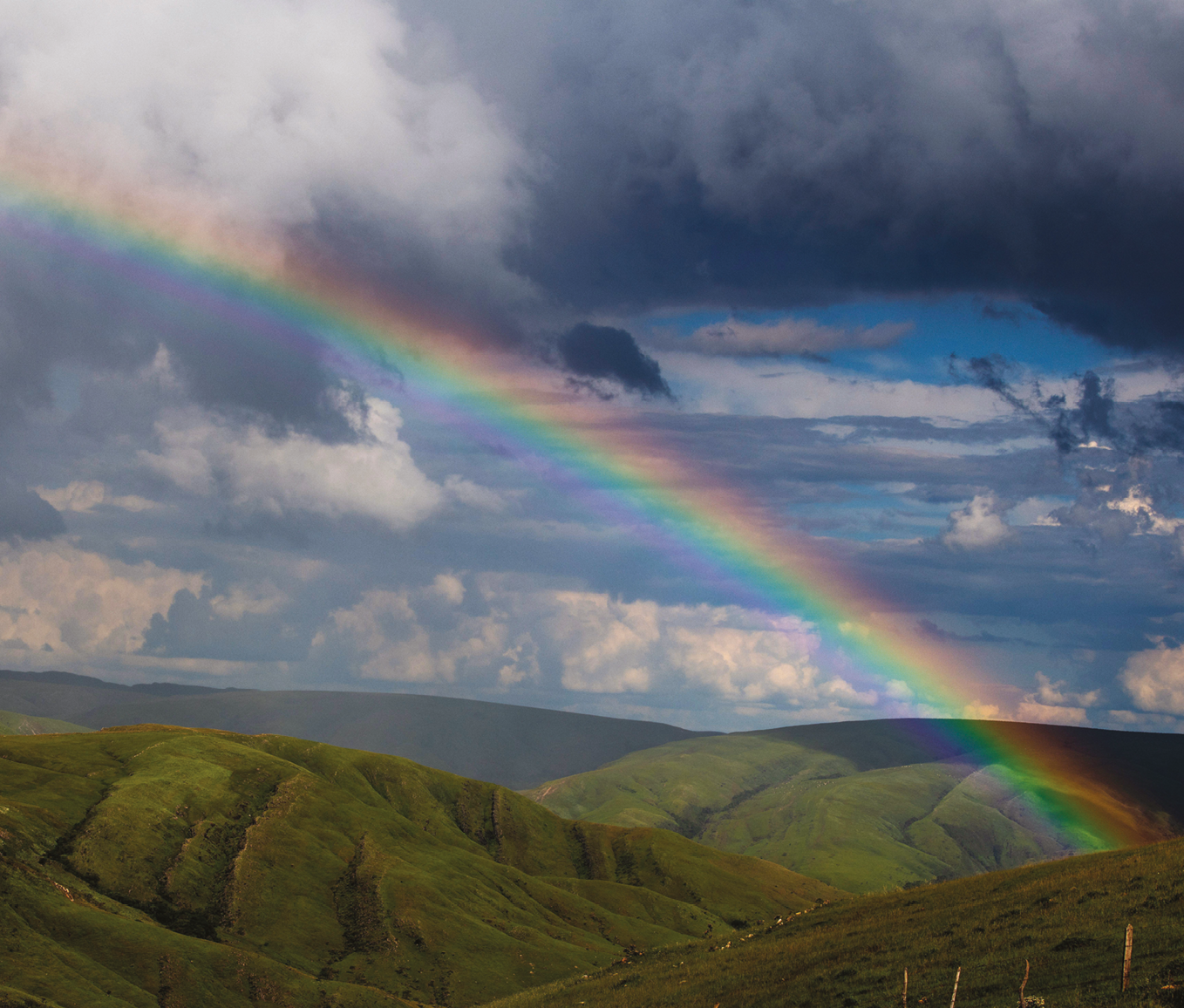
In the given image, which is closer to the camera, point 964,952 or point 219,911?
point 964,952

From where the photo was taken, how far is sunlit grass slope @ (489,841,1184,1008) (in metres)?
41.9

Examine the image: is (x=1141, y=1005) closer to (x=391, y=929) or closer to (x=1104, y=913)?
(x=1104, y=913)

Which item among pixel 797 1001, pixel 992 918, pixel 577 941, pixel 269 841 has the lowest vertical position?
pixel 577 941

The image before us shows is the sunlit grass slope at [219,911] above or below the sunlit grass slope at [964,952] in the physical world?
below

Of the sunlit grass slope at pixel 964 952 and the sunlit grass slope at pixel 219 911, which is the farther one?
the sunlit grass slope at pixel 219 911

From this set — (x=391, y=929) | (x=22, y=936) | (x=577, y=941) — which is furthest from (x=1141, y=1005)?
(x=577, y=941)

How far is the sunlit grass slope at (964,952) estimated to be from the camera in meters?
41.9

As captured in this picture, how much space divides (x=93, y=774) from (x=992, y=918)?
19065 cm

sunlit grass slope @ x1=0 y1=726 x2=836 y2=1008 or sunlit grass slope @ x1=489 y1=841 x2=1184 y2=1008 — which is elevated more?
sunlit grass slope @ x1=489 y1=841 x2=1184 y2=1008

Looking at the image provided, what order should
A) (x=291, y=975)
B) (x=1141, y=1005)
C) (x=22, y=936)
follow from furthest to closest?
(x=291, y=975) < (x=22, y=936) < (x=1141, y=1005)

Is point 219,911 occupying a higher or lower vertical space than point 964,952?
lower

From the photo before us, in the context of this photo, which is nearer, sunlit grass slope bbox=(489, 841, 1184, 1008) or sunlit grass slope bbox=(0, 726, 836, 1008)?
sunlit grass slope bbox=(489, 841, 1184, 1008)

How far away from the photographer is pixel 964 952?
50875 mm

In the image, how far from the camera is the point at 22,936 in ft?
319
